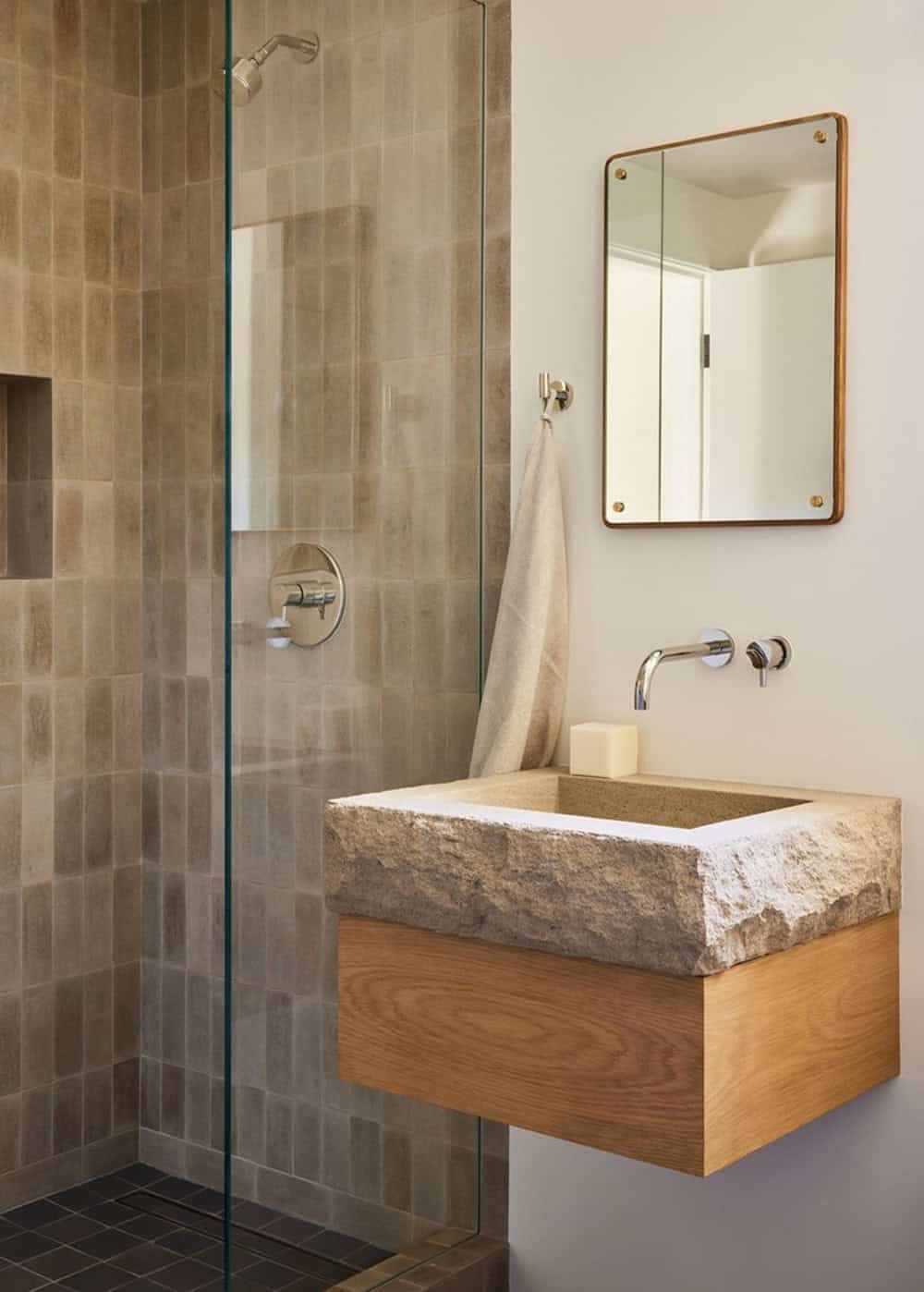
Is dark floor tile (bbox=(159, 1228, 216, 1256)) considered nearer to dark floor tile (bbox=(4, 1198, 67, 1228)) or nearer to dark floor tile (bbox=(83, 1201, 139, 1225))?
dark floor tile (bbox=(83, 1201, 139, 1225))

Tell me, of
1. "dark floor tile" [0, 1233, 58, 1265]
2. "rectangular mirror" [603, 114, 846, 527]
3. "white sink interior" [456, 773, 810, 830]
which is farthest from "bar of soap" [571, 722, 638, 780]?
"dark floor tile" [0, 1233, 58, 1265]

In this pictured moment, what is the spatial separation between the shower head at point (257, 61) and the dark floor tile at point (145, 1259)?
2.03 metres

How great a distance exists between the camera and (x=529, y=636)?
7.44 feet

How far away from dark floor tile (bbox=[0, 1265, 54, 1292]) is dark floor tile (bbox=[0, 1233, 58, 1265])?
0.03m

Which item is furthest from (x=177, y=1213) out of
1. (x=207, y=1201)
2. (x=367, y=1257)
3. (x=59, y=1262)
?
(x=367, y=1257)

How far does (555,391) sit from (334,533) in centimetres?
47

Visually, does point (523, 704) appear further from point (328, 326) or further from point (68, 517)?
point (68, 517)

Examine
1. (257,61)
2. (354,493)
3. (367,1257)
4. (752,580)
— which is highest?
(257,61)

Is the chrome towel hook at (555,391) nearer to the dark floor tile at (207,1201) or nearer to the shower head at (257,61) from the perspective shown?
the shower head at (257,61)

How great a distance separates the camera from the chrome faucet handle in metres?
2.08

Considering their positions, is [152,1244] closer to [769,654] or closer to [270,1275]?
[270,1275]

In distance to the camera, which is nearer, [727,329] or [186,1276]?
[727,329]

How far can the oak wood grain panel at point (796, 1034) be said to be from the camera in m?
1.63

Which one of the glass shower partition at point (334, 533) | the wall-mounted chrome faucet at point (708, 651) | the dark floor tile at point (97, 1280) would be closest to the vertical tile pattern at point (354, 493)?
the glass shower partition at point (334, 533)
